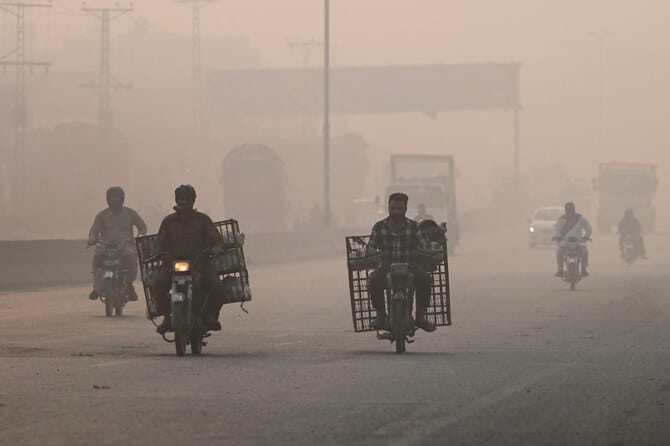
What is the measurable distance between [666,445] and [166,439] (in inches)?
112

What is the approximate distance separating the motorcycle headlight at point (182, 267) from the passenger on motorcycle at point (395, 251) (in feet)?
6.11

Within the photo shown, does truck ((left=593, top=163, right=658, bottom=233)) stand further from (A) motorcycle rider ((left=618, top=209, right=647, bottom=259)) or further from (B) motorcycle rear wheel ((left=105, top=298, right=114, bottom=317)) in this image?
(B) motorcycle rear wheel ((left=105, top=298, right=114, bottom=317))

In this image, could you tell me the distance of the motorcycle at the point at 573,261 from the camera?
3472 cm

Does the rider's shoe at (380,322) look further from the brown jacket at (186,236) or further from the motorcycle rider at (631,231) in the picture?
the motorcycle rider at (631,231)

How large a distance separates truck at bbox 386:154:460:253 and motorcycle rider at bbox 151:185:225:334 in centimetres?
4060

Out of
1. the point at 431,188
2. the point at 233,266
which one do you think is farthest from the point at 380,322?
the point at 431,188

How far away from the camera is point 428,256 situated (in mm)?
17906

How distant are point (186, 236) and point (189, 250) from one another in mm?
142

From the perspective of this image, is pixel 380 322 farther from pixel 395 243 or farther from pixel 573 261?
pixel 573 261

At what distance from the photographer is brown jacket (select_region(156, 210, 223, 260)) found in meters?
17.2

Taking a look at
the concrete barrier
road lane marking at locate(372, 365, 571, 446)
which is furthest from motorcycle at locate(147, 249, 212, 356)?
the concrete barrier

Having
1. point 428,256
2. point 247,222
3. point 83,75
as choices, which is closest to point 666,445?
point 428,256

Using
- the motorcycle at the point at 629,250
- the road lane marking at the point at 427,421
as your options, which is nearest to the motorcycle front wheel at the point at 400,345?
the road lane marking at the point at 427,421

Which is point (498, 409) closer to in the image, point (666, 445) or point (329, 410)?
point (329, 410)
